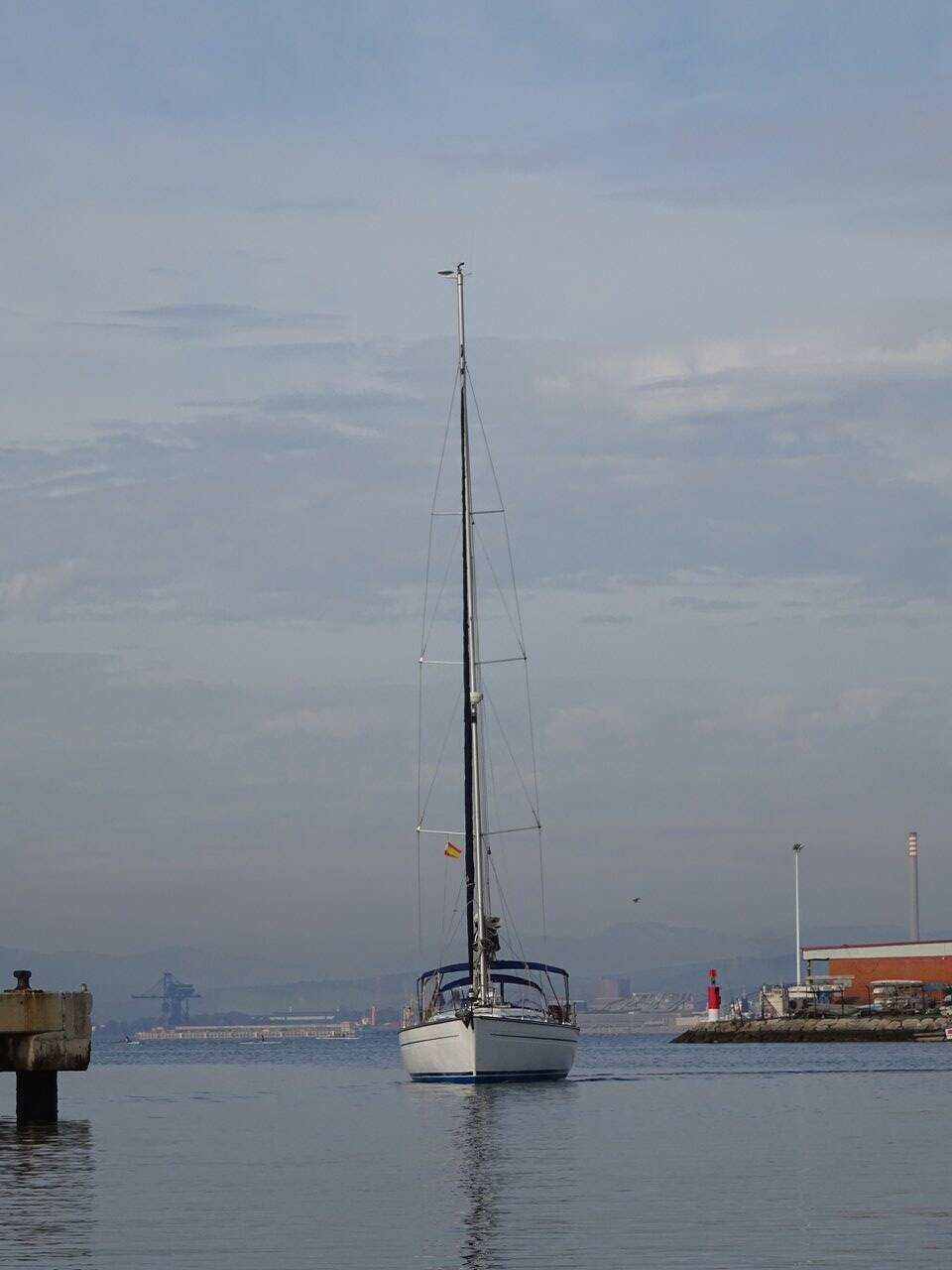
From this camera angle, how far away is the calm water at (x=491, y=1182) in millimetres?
29516

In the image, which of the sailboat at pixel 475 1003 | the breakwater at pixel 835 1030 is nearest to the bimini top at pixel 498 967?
the sailboat at pixel 475 1003

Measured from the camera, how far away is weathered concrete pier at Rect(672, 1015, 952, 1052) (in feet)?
568

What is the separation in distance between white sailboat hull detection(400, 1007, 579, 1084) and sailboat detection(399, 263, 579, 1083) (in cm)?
4

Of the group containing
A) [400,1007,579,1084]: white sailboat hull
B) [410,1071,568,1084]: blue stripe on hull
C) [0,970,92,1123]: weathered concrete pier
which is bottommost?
[410,1071,568,1084]: blue stripe on hull

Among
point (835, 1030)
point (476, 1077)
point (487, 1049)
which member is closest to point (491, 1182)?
point (487, 1049)

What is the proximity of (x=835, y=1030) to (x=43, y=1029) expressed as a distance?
137141 millimetres

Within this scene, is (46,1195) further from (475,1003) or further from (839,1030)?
(839,1030)

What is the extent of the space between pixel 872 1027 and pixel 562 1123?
123 meters

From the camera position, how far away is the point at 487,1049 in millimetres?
75375

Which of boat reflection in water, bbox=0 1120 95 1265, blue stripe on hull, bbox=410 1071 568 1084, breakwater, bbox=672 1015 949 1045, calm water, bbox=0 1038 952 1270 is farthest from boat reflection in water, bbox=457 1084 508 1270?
breakwater, bbox=672 1015 949 1045

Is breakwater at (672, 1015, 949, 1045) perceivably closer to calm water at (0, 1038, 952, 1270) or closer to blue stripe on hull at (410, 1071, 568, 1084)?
calm water at (0, 1038, 952, 1270)

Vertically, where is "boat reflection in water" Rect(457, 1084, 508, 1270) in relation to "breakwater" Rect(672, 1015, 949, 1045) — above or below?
above

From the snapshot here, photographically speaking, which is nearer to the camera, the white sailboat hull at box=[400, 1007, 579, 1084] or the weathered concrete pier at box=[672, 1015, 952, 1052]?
the white sailboat hull at box=[400, 1007, 579, 1084]

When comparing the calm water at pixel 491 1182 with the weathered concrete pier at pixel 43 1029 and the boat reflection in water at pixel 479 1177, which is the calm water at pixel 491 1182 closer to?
the boat reflection in water at pixel 479 1177
